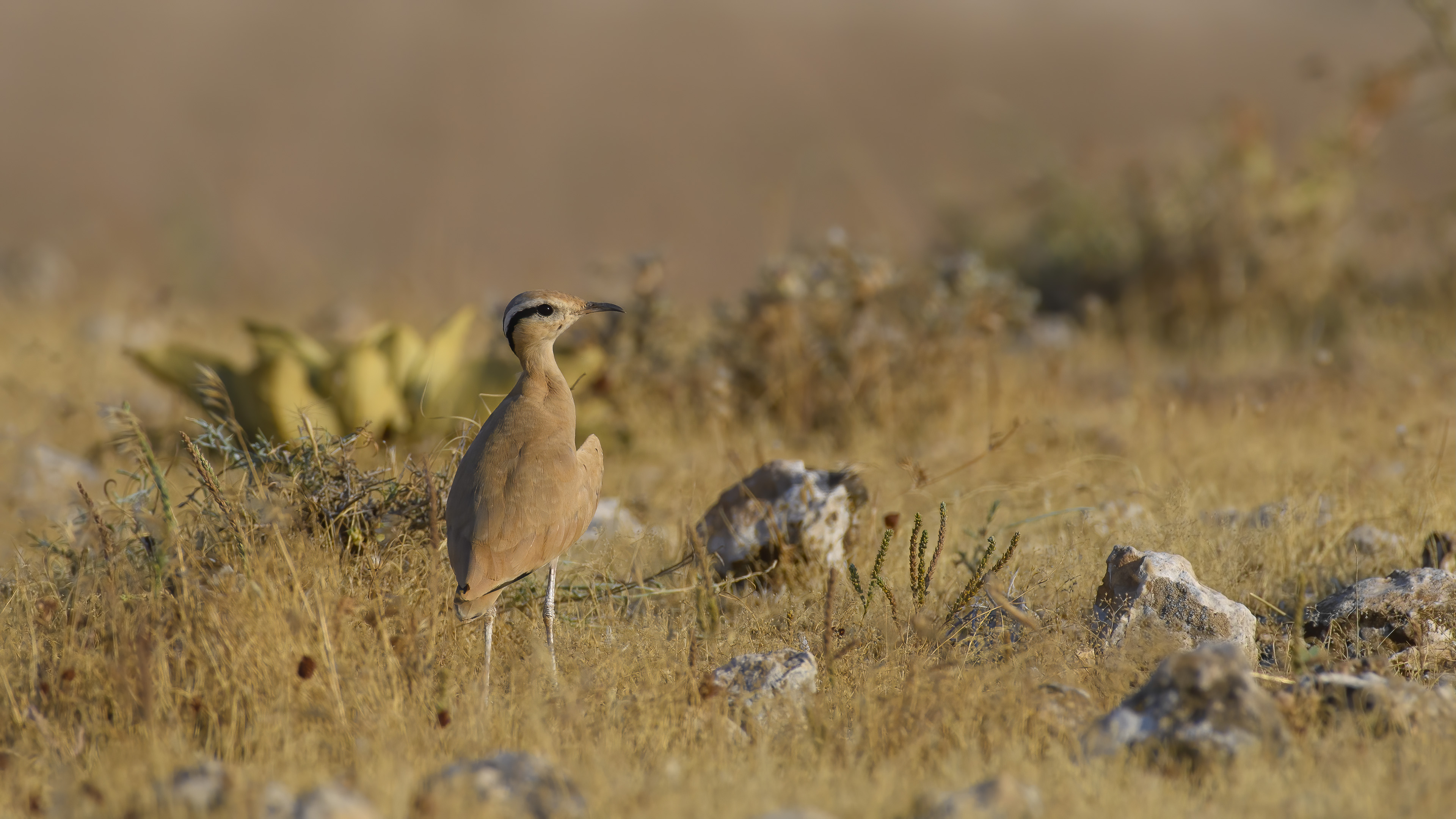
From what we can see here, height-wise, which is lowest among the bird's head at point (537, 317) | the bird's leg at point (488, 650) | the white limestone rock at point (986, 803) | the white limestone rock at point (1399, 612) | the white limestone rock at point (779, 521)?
the white limestone rock at point (986, 803)

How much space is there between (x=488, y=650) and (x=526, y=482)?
1.48ft

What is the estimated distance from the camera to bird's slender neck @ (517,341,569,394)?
11.5ft

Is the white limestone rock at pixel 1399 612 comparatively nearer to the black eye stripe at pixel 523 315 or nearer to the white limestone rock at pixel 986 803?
the white limestone rock at pixel 986 803

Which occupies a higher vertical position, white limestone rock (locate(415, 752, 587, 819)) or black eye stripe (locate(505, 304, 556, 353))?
black eye stripe (locate(505, 304, 556, 353))

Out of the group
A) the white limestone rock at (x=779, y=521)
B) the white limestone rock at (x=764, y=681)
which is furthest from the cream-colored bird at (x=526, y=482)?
the white limestone rock at (x=779, y=521)

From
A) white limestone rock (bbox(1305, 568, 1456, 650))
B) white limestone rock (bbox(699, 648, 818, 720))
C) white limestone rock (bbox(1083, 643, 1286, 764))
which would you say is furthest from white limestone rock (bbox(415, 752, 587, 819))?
white limestone rock (bbox(1305, 568, 1456, 650))

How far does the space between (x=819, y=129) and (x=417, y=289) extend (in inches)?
800

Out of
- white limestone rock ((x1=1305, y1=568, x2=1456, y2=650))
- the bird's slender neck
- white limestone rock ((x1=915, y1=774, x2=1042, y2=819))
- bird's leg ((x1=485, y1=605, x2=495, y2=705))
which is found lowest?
white limestone rock ((x1=915, y1=774, x2=1042, y2=819))

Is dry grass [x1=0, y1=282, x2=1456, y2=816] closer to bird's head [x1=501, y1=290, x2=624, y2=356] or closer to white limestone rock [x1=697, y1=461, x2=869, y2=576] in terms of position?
white limestone rock [x1=697, y1=461, x2=869, y2=576]

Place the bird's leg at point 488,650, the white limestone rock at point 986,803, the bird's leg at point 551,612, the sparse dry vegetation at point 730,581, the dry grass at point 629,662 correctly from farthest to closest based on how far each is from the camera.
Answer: the bird's leg at point 551,612
the bird's leg at point 488,650
the sparse dry vegetation at point 730,581
the dry grass at point 629,662
the white limestone rock at point 986,803

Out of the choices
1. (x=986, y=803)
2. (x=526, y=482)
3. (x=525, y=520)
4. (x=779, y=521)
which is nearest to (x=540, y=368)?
(x=526, y=482)

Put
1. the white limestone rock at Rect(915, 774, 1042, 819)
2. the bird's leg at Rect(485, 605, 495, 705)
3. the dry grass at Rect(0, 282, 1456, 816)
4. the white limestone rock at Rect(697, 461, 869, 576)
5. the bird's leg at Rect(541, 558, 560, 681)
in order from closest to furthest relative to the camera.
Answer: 1. the white limestone rock at Rect(915, 774, 1042, 819)
2. the dry grass at Rect(0, 282, 1456, 816)
3. the bird's leg at Rect(485, 605, 495, 705)
4. the bird's leg at Rect(541, 558, 560, 681)
5. the white limestone rock at Rect(697, 461, 869, 576)

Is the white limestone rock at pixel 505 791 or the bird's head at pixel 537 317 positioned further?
the bird's head at pixel 537 317

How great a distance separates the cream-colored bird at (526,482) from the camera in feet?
10.1
